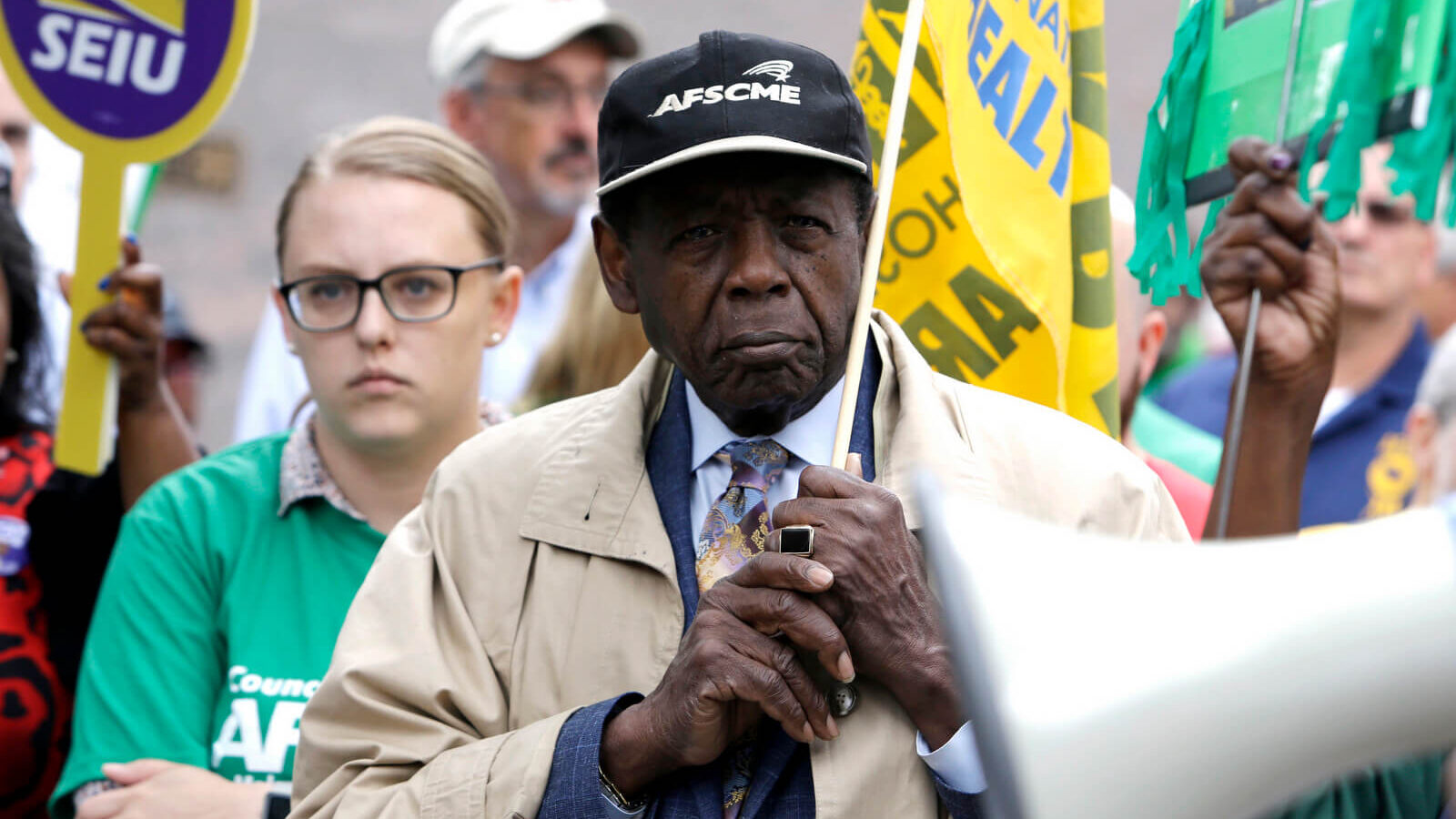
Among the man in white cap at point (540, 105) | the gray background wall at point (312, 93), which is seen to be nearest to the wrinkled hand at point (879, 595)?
the man in white cap at point (540, 105)

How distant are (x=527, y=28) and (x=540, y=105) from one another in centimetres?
21

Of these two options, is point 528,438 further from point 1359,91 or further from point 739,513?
point 1359,91

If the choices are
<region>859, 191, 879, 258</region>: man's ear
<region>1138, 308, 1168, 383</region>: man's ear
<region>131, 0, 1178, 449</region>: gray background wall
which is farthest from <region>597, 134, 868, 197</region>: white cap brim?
<region>131, 0, 1178, 449</region>: gray background wall

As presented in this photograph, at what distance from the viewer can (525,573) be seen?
2.06 meters

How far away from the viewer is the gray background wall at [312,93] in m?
8.01

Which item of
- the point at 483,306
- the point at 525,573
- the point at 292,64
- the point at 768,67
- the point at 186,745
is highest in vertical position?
the point at 292,64

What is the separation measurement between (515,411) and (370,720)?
1.51 metres

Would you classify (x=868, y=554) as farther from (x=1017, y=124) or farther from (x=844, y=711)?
(x=1017, y=124)

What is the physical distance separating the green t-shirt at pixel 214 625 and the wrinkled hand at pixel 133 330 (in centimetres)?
31

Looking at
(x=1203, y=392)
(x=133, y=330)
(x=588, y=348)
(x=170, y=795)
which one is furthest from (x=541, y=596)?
(x=1203, y=392)

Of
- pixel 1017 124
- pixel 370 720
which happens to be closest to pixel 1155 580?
pixel 370 720

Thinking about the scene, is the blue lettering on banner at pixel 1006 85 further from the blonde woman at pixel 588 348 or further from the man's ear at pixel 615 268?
the blonde woman at pixel 588 348

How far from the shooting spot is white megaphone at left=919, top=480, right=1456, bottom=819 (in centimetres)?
116

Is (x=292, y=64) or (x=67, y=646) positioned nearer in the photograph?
(x=67, y=646)
